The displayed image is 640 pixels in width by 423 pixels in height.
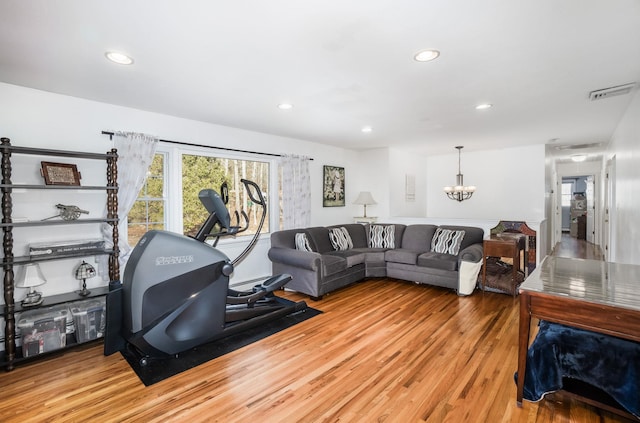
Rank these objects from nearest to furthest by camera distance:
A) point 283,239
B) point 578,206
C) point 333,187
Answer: point 283,239, point 333,187, point 578,206

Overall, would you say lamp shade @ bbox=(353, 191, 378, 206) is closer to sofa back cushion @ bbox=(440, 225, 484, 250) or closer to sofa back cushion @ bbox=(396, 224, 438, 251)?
sofa back cushion @ bbox=(396, 224, 438, 251)

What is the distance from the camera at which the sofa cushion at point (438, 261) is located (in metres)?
4.45

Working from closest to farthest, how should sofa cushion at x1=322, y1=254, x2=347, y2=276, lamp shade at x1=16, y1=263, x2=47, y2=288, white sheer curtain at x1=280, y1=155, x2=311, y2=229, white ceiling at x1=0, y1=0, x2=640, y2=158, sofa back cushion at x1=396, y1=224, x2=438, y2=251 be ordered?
white ceiling at x1=0, y1=0, x2=640, y2=158, lamp shade at x1=16, y1=263, x2=47, y2=288, sofa cushion at x1=322, y1=254, x2=347, y2=276, white sheer curtain at x1=280, y1=155, x2=311, y2=229, sofa back cushion at x1=396, y1=224, x2=438, y2=251

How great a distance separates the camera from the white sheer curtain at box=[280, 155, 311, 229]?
512 cm

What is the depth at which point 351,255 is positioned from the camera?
476cm

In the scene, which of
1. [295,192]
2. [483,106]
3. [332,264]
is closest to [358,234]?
[295,192]

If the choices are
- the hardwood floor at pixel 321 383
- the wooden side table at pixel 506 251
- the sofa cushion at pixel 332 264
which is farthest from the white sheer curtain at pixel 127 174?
the wooden side table at pixel 506 251

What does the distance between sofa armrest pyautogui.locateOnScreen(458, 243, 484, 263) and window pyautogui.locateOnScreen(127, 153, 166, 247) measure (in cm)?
401

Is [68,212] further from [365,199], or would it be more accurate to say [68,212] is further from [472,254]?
[472,254]

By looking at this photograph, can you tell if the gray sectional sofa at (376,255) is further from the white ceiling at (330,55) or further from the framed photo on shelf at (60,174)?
the framed photo on shelf at (60,174)

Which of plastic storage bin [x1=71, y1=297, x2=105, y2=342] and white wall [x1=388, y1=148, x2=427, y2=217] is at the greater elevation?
white wall [x1=388, y1=148, x2=427, y2=217]

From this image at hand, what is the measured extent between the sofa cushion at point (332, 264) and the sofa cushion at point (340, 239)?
68 centimetres

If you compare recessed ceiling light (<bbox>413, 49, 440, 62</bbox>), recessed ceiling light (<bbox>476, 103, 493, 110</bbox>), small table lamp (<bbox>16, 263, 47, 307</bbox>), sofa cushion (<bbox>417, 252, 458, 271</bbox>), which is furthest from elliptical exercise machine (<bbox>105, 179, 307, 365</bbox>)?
recessed ceiling light (<bbox>476, 103, 493, 110</bbox>)

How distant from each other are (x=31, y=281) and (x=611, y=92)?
5.58m
